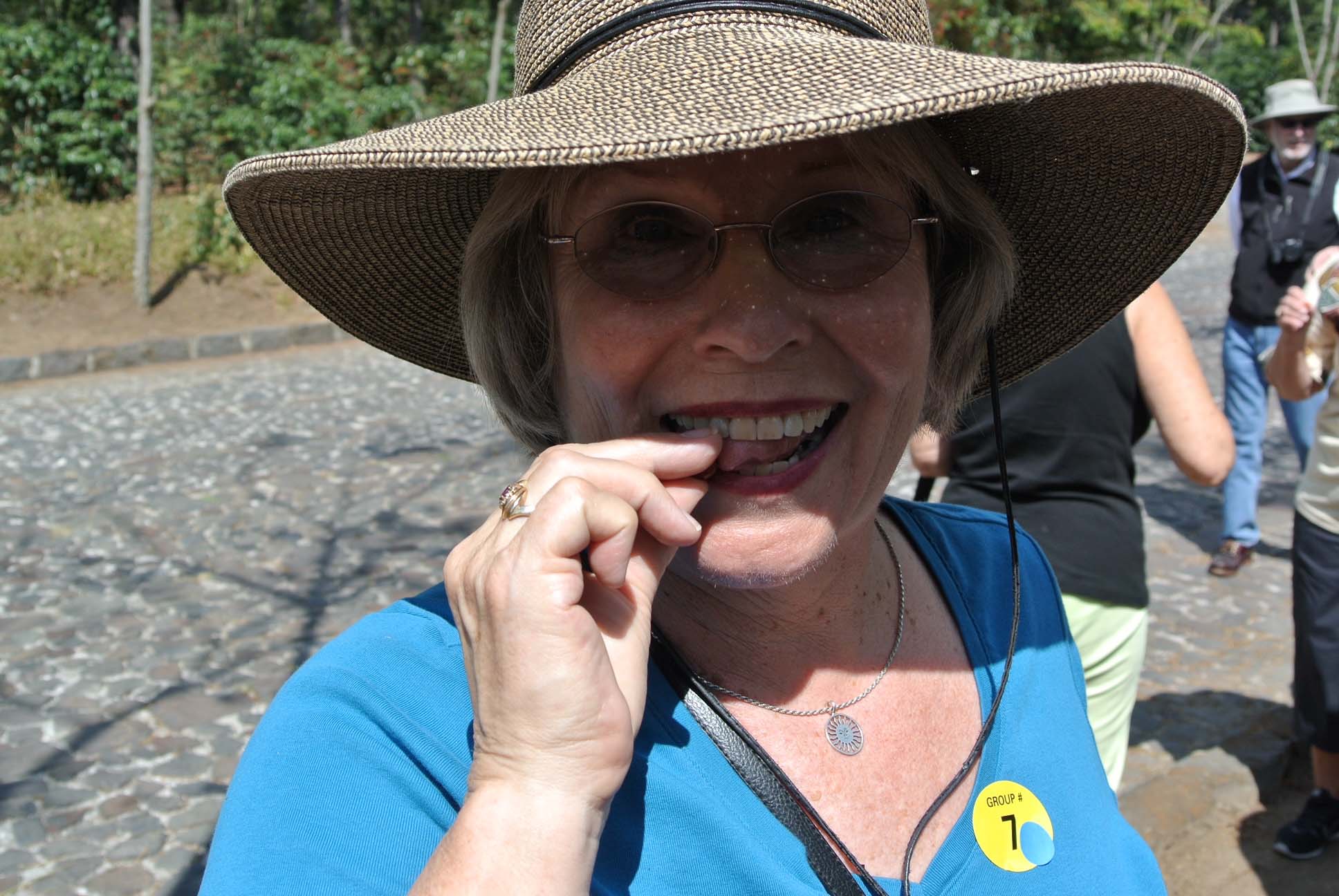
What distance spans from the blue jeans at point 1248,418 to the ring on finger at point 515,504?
5835 mm

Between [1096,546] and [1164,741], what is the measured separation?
186cm

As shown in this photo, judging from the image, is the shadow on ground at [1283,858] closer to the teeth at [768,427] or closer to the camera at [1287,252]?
the teeth at [768,427]

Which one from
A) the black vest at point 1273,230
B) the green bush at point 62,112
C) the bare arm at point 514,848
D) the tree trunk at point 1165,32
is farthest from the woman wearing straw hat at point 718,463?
the tree trunk at point 1165,32

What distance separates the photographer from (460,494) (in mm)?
7266

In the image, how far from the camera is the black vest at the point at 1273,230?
657cm

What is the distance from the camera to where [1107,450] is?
321 cm

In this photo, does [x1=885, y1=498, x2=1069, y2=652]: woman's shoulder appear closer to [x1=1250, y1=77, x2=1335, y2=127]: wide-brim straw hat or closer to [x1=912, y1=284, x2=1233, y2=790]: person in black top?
[x1=912, y1=284, x2=1233, y2=790]: person in black top

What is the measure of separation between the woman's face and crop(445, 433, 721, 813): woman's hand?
0.69 ft

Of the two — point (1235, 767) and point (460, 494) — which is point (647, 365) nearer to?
point (1235, 767)

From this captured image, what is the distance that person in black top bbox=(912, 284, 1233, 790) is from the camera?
122 inches

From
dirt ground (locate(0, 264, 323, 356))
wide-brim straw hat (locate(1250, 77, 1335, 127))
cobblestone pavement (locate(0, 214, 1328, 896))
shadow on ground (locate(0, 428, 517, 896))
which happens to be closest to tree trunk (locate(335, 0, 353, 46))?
dirt ground (locate(0, 264, 323, 356))

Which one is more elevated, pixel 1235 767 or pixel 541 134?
pixel 541 134

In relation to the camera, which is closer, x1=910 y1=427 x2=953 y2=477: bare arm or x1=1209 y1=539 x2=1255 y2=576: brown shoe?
x1=910 y1=427 x2=953 y2=477: bare arm

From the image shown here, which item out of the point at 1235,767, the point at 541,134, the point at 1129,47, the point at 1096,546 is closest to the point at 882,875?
the point at 541,134
